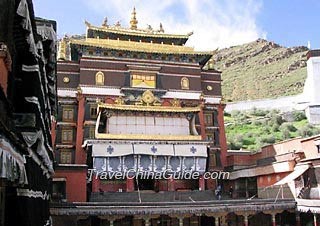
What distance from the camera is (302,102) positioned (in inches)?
2657

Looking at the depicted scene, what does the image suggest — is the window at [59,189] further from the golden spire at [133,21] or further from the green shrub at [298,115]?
the green shrub at [298,115]

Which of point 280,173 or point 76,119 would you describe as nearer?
point 280,173

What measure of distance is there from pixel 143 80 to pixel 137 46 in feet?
9.72

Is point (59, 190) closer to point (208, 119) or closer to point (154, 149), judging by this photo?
point (154, 149)

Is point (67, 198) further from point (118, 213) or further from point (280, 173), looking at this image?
point (280, 173)

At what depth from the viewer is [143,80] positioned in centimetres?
3431

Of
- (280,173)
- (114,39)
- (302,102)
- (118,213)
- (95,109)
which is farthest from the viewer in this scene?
(302,102)

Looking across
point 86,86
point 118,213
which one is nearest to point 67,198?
point 118,213

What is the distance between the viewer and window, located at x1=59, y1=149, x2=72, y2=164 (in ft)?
105

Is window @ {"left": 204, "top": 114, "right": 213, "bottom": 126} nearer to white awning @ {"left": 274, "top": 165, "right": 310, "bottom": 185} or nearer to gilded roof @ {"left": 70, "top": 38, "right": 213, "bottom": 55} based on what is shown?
gilded roof @ {"left": 70, "top": 38, "right": 213, "bottom": 55}

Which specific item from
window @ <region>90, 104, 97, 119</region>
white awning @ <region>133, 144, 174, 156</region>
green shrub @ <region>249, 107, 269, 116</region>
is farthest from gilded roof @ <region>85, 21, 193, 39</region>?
green shrub @ <region>249, 107, 269, 116</region>

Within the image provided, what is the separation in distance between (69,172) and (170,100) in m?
13.0

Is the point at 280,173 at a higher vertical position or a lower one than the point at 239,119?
lower

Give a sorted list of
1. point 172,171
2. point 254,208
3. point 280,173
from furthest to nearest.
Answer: point 172,171, point 280,173, point 254,208
